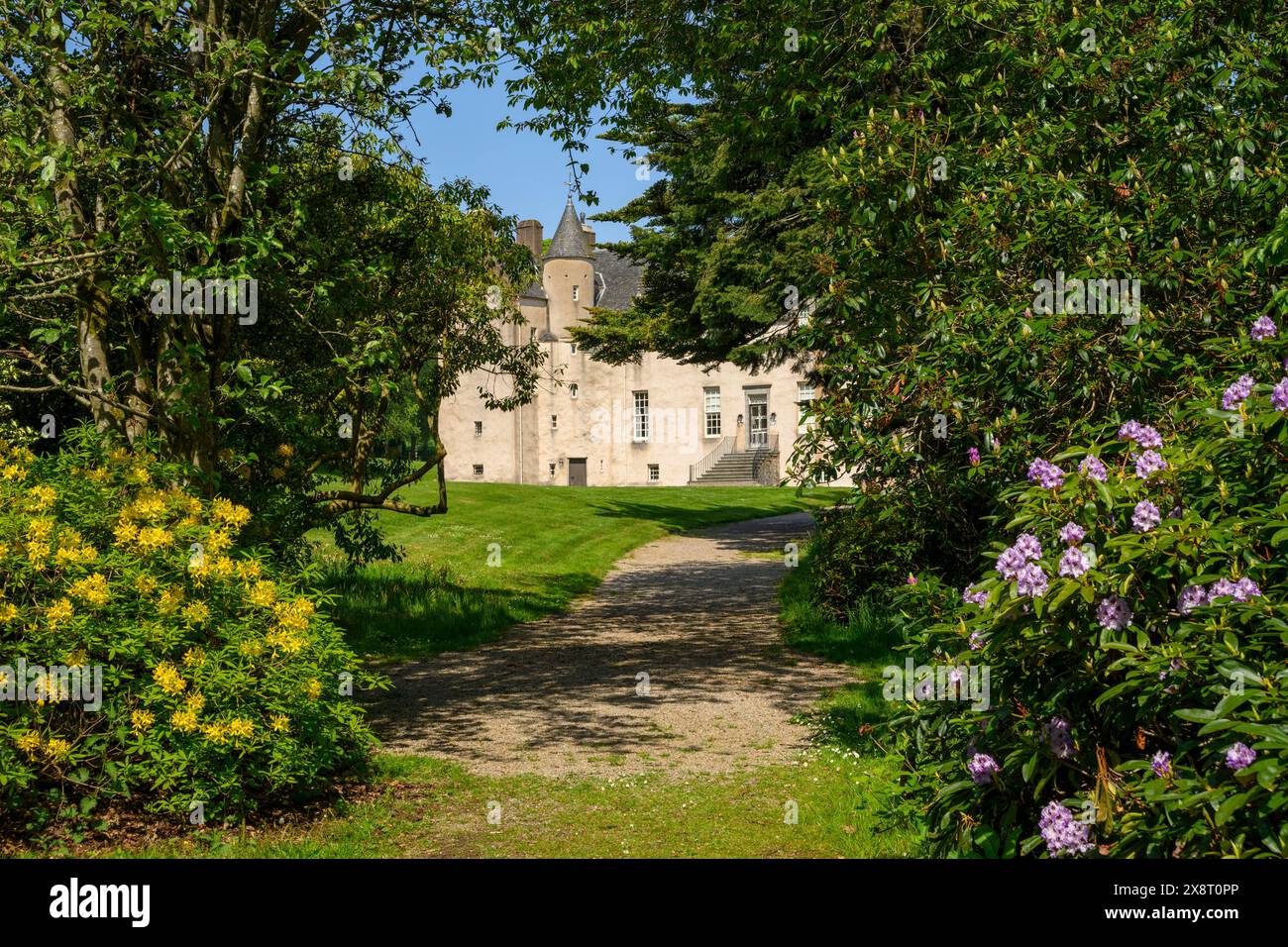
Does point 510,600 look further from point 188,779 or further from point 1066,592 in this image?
point 1066,592

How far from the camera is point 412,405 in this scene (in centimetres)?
1302

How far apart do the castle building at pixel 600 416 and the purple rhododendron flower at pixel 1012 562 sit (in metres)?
41.8

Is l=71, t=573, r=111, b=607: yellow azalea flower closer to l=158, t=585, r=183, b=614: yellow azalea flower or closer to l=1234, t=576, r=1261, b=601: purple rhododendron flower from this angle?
l=158, t=585, r=183, b=614: yellow azalea flower

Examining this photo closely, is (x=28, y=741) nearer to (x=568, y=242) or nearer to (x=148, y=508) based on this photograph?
(x=148, y=508)

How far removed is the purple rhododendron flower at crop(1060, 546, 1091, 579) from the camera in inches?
151

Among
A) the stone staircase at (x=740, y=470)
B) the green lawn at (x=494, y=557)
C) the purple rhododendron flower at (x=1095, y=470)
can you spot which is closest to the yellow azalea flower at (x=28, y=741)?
the green lawn at (x=494, y=557)

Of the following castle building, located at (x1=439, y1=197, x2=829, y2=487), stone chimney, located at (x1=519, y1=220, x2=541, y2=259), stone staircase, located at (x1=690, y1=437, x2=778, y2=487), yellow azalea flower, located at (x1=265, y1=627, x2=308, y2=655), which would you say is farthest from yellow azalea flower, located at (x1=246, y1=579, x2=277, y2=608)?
stone chimney, located at (x1=519, y1=220, x2=541, y2=259)

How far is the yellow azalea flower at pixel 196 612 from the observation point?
6.05m

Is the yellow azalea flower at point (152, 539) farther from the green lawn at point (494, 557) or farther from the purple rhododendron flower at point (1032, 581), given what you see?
the purple rhododendron flower at point (1032, 581)

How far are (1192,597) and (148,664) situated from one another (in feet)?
16.6

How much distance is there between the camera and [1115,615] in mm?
3777

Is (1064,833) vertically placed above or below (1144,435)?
below

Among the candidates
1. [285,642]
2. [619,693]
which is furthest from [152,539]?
[619,693]

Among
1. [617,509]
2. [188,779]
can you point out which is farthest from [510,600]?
[617,509]
